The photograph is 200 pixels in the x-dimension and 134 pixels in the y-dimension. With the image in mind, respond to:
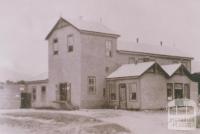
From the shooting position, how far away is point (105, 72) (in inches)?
209

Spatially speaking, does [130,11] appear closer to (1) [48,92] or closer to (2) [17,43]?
(2) [17,43]

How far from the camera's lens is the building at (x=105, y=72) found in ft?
13.4

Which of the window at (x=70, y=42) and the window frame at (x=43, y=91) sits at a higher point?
the window at (x=70, y=42)

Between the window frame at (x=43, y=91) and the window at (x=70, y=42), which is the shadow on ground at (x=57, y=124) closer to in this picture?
the window frame at (x=43, y=91)

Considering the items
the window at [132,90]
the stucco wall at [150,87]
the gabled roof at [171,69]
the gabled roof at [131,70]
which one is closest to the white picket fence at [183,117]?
the gabled roof at [171,69]

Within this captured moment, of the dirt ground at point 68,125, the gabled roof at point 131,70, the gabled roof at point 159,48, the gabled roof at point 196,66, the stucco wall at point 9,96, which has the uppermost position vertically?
the gabled roof at point 159,48

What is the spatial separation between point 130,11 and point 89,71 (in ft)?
8.15

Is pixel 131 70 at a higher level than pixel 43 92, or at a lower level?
→ higher

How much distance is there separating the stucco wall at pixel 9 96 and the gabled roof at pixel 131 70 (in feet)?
7.55

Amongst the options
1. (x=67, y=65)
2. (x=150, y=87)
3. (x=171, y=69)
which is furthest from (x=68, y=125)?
(x=150, y=87)

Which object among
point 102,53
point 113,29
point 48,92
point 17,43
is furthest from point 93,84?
point 17,43

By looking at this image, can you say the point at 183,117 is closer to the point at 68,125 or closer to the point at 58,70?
the point at 68,125

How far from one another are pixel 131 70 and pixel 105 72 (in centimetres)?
38

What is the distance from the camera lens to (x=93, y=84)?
15.7 ft
